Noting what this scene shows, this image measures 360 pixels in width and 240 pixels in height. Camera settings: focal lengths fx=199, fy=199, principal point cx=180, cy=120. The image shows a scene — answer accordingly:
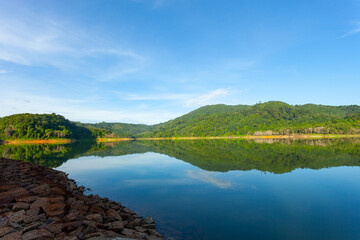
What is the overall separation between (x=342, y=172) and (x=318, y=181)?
25.1 feet

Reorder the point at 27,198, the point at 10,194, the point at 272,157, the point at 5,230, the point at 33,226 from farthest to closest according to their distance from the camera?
the point at 272,157 < the point at 10,194 < the point at 27,198 < the point at 33,226 < the point at 5,230

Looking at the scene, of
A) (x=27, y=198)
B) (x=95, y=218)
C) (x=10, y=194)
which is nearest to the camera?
(x=95, y=218)

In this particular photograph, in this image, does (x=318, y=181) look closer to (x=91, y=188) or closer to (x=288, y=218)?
(x=288, y=218)

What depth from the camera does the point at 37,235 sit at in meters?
7.60

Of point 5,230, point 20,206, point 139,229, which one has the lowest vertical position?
point 139,229

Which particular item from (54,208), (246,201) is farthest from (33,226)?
(246,201)

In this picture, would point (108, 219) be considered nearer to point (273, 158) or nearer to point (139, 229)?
point (139, 229)

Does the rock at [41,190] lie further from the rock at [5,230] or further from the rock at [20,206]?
the rock at [5,230]

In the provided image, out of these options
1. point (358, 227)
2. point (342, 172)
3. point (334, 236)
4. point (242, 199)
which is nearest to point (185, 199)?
point (242, 199)

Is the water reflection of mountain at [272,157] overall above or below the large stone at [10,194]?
below

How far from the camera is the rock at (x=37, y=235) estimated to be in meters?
7.45

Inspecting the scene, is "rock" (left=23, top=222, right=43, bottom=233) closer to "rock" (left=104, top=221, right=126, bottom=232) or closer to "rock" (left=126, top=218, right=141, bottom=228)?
"rock" (left=104, top=221, right=126, bottom=232)

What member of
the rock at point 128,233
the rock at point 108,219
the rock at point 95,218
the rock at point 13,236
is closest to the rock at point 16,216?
the rock at point 13,236

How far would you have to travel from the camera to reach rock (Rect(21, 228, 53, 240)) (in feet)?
24.4
